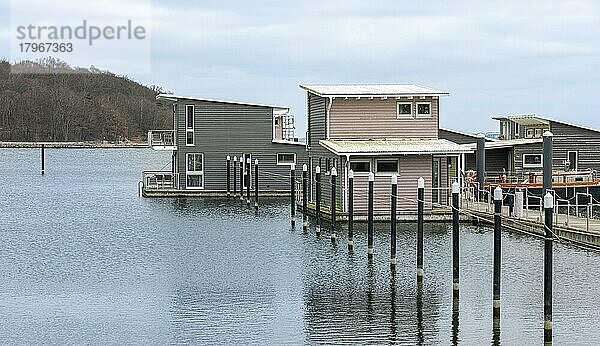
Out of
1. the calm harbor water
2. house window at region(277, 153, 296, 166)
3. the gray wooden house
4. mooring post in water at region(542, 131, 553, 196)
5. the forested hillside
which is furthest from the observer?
the forested hillside

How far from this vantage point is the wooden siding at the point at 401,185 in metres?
40.3

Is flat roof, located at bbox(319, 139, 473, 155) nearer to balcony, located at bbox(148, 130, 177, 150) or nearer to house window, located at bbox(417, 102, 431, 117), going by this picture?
house window, located at bbox(417, 102, 431, 117)

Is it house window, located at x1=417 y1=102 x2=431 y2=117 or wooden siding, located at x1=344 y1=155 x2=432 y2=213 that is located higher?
house window, located at x1=417 y1=102 x2=431 y2=117

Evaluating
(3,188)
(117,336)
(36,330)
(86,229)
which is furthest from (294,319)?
(3,188)

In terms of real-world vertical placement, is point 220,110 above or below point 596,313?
above

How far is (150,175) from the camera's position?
6562 cm

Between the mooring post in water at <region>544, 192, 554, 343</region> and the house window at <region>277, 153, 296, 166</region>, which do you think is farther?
the house window at <region>277, 153, 296, 166</region>

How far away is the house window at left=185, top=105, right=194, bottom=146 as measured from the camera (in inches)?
2249

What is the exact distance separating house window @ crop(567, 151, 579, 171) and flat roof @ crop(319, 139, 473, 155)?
45.7ft

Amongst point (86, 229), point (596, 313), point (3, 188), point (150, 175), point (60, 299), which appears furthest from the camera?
point (3, 188)

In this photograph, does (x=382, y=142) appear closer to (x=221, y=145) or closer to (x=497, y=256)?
(x=221, y=145)

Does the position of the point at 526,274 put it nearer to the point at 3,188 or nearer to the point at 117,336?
the point at 117,336

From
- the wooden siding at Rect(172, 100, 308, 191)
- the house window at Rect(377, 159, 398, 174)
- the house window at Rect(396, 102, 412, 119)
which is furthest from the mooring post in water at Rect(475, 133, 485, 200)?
the wooden siding at Rect(172, 100, 308, 191)

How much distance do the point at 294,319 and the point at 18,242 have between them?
58.3ft
